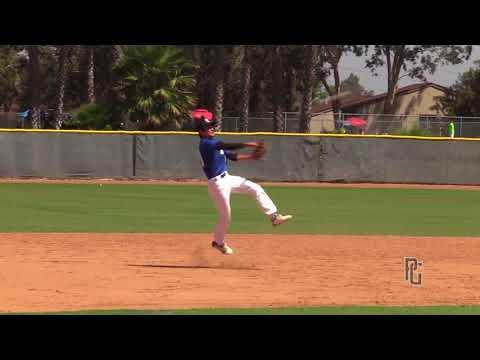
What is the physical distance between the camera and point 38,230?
58.6ft

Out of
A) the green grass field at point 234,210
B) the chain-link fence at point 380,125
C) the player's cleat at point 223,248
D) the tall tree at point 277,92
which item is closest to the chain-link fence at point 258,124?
the chain-link fence at point 380,125

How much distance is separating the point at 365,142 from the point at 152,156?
287 inches

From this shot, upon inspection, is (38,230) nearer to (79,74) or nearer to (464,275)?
(464,275)

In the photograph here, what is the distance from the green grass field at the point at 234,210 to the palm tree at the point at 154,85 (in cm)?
1257

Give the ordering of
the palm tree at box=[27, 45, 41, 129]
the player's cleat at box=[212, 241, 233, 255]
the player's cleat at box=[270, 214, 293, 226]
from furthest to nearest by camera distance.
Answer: the palm tree at box=[27, 45, 41, 129]
the player's cleat at box=[212, 241, 233, 255]
the player's cleat at box=[270, 214, 293, 226]

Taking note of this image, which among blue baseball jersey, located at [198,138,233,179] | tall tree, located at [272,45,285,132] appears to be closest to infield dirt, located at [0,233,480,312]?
blue baseball jersey, located at [198,138,233,179]

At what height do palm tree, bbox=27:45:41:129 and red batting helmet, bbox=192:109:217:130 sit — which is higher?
palm tree, bbox=27:45:41:129

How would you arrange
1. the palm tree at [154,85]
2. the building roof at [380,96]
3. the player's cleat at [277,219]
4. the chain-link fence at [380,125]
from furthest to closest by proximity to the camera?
the building roof at [380,96], the chain-link fence at [380,125], the palm tree at [154,85], the player's cleat at [277,219]

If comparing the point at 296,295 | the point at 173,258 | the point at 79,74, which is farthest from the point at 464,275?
the point at 79,74

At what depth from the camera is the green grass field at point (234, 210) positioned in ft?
62.9

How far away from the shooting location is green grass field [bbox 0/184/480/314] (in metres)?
19.2

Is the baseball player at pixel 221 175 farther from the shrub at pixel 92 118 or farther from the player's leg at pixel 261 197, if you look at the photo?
the shrub at pixel 92 118

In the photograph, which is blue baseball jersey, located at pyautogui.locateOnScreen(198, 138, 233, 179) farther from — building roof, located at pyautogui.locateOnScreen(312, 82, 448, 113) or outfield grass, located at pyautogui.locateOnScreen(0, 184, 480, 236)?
building roof, located at pyautogui.locateOnScreen(312, 82, 448, 113)

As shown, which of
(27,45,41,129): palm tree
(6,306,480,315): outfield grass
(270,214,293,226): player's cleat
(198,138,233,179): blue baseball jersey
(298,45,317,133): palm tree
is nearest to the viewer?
(6,306,480,315): outfield grass
